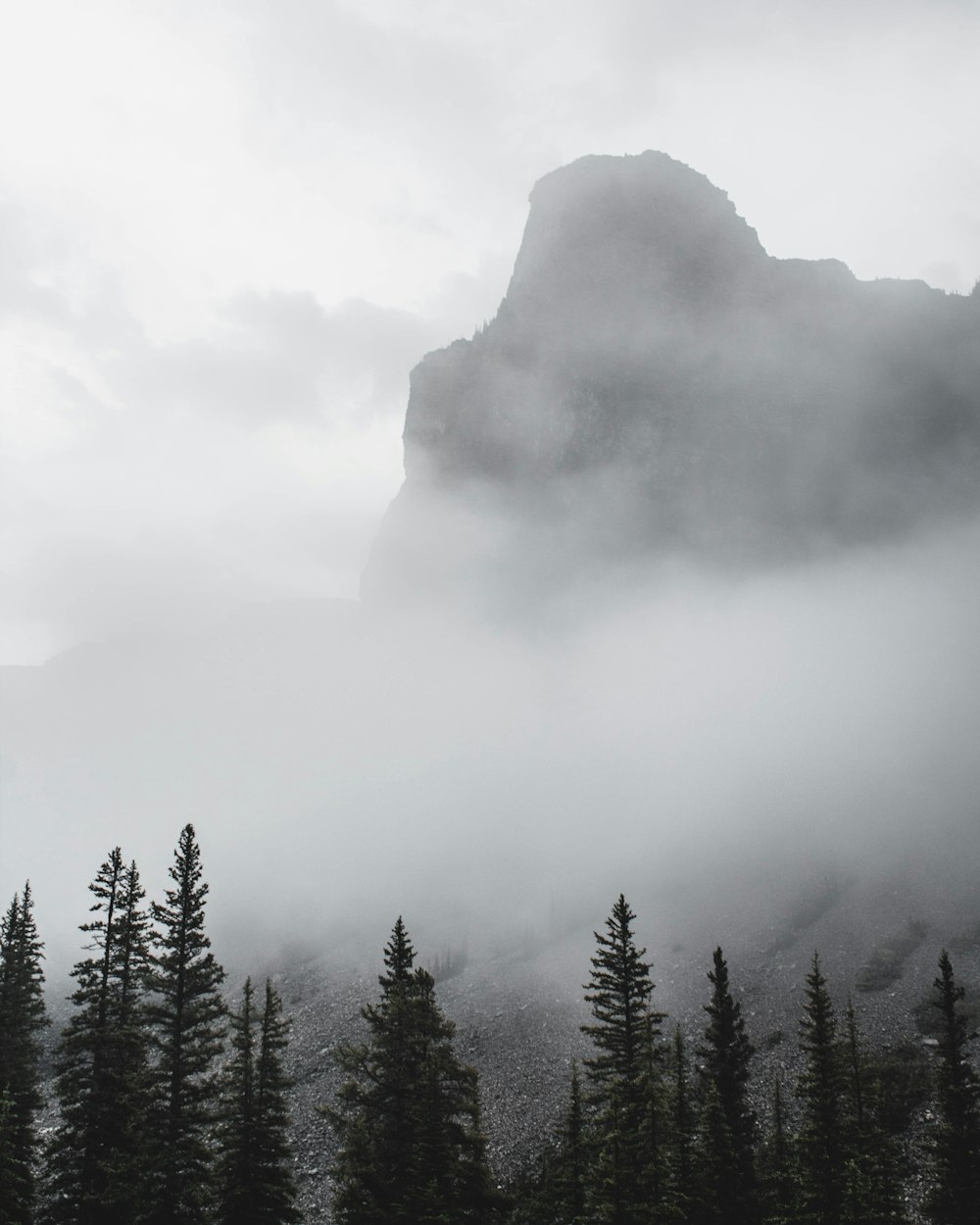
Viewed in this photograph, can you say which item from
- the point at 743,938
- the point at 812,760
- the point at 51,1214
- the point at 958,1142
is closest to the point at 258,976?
the point at 743,938

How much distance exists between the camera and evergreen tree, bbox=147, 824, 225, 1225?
26.8 m

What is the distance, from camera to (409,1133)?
2773 centimetres

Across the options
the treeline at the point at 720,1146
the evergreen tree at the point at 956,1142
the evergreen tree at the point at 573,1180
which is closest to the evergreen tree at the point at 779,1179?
the treeline at the point at 720,1146

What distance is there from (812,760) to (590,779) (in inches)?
1955

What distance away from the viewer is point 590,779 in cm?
18862

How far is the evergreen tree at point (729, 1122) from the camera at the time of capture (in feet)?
111

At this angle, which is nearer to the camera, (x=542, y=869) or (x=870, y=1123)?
(x=870, y=1123)

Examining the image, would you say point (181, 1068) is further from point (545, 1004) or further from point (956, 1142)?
point (545, 1004)

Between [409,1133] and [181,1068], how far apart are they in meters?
8.24

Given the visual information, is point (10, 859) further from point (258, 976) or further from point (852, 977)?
point (852, 977)

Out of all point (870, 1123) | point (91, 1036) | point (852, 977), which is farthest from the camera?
point (852, 977)

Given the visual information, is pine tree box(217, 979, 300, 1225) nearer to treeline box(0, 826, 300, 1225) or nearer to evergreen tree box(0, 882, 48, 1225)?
treeline box(0, 826, 300, 1225)

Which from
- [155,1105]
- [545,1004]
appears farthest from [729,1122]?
[545,1004]

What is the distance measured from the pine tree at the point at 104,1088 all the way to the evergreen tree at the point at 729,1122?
76.7 feet
